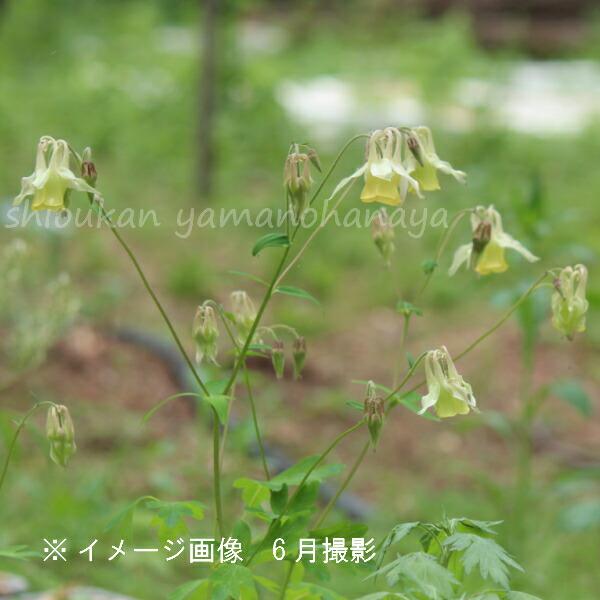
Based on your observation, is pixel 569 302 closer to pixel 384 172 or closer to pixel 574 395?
pixel 384 172

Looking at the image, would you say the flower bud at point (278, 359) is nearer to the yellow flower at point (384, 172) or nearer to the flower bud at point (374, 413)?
the flower bud at point (374, 413)

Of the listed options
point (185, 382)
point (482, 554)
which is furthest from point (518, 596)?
point (185, 382)

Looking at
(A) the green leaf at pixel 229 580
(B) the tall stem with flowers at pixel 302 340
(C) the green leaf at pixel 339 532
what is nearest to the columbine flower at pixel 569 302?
(B) the tall stem with flowers at pixel 302 340

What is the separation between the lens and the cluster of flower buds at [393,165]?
1495 mm

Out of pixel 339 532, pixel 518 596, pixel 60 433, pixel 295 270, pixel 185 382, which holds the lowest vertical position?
pixel 518 596

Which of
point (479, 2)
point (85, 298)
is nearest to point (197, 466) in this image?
point (85, 298)

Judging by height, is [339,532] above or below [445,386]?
below

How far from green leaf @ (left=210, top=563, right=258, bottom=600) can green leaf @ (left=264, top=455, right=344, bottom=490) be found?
16cm

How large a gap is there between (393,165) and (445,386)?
0.29 m

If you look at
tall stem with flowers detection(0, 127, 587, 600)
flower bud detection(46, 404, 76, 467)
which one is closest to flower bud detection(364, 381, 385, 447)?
tall stem with flowers detection(0, 127, 587, 600)

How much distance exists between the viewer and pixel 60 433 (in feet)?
5.16

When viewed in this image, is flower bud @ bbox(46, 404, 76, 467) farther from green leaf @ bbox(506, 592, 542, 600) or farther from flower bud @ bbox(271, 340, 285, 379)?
green leaf @ bbox(506, 592, 542, 600)

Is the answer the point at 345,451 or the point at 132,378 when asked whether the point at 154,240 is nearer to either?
the point at 132,378

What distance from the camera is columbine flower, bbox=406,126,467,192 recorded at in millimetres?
1564
